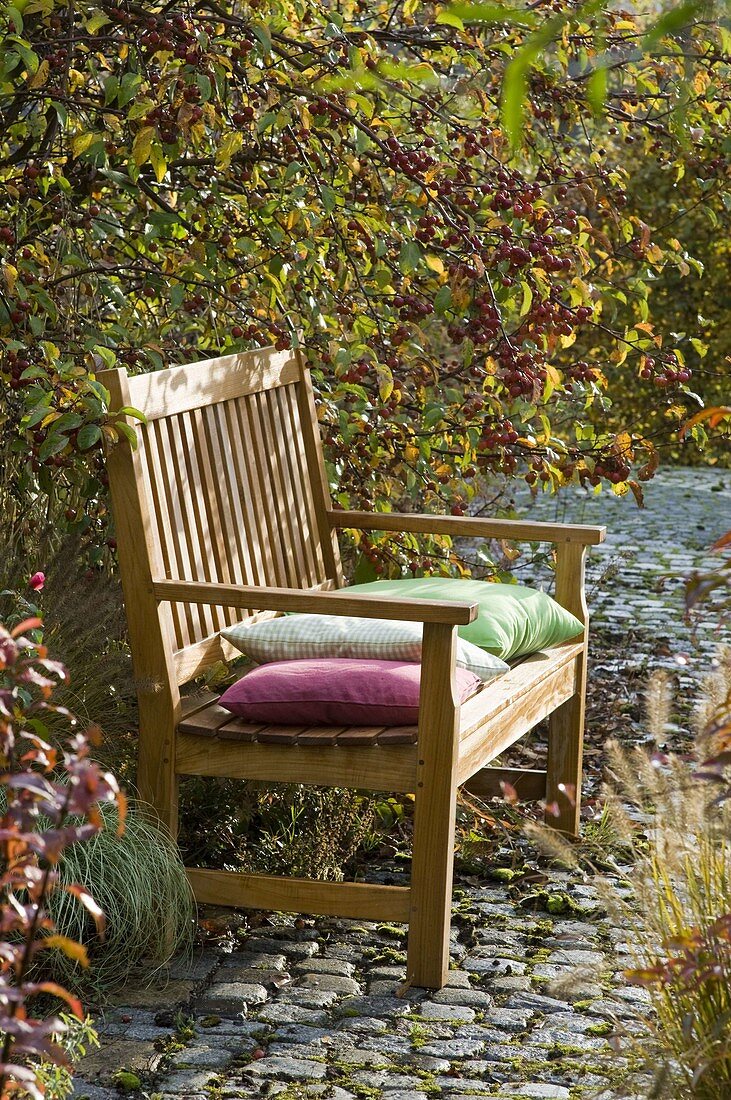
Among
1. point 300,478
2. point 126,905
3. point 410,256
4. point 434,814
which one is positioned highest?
point 410,256

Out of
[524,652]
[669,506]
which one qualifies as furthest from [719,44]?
[669,506]

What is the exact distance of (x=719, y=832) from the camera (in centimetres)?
213

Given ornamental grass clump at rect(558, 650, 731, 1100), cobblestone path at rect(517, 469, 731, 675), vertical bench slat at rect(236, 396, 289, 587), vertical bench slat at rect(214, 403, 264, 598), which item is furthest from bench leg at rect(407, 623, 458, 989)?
cobblestone path at rect(517, 469, 731, 675)

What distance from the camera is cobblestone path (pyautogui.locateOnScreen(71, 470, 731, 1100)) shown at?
107 inches

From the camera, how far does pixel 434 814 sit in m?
3.16

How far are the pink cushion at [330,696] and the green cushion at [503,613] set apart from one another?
49cm

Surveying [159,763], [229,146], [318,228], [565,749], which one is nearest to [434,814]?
[159,763]

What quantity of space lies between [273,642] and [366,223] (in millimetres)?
1217

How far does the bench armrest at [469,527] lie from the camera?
4.29 m

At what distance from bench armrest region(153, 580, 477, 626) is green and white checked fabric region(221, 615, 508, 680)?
0.22 metres

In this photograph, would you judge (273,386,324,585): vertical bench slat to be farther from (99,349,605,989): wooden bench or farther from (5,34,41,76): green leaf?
(5,34,41,76): green leaf

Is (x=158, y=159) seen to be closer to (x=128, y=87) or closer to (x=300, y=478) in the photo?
(x=128, y=87)

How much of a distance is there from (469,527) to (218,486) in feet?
2.95

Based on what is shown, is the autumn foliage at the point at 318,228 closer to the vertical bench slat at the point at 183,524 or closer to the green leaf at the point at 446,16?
the vertical bench slat at the point at 183,524
